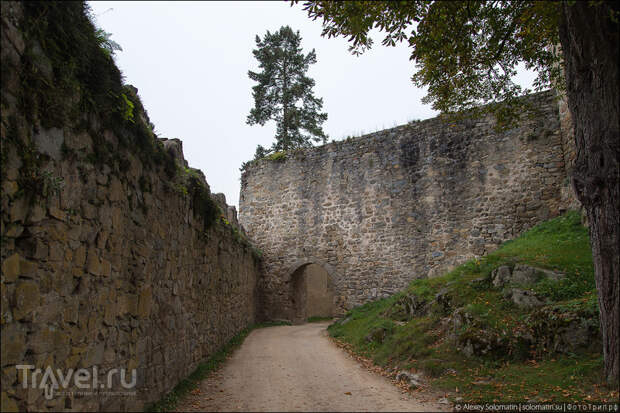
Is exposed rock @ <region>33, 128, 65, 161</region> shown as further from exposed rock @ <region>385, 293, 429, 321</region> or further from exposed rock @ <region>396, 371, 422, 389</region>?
exposed rock @ <region>385, 293, 429, 321</region>

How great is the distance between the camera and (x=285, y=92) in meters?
24.6

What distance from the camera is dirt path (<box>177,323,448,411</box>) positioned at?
15.6 feet

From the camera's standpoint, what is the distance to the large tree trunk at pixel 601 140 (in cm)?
438

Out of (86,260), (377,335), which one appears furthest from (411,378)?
(86,260)

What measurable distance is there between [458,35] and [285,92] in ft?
64.9

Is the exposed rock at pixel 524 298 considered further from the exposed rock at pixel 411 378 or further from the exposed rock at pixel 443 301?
the exposed rock at pixel 411 378

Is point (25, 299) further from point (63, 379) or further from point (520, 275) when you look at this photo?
point (520, 275)

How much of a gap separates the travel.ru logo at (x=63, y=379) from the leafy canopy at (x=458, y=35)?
14.9 feet

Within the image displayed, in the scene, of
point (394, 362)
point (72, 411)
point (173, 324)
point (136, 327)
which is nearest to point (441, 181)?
point (394, 362)

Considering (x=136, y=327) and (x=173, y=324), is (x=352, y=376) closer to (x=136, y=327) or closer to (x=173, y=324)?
(x=173, y=324)

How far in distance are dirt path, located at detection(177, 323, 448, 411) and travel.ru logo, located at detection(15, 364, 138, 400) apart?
4.35 ft

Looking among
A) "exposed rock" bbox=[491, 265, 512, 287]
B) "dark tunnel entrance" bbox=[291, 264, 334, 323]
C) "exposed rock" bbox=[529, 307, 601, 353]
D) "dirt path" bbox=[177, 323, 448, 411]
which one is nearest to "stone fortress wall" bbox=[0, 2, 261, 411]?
"dirt path" bbox=[177, 323, 448, 411]

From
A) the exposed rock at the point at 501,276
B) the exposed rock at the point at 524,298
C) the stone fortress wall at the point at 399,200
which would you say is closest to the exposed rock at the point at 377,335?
the exposed rock at the point at 501,276

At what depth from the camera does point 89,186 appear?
3572 mm
